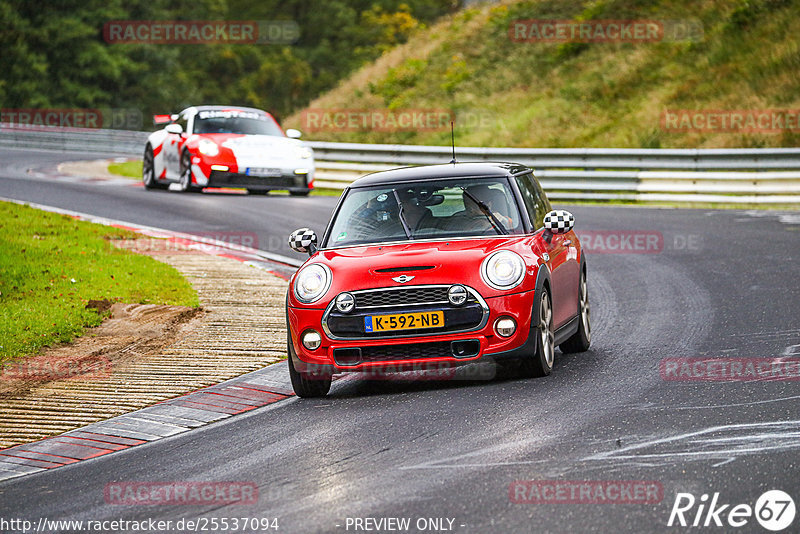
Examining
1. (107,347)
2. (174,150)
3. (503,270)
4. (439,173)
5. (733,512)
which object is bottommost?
(733,512)

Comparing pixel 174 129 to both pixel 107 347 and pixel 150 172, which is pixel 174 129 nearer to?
pixel 150 172

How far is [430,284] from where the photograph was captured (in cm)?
798

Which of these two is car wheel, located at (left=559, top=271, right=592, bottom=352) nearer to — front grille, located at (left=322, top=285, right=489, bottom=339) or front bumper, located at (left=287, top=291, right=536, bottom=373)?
front bumper, located at (left=287, top=291, right=536, bottom=373)

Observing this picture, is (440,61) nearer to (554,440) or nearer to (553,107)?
(553,107)

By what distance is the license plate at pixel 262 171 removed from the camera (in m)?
21.0

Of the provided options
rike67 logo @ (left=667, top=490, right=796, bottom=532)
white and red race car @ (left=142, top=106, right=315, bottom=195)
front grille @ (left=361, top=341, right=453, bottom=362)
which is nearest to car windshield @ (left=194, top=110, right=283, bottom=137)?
white and red race car @ (left=142, top=106, right=315, bottom=195)

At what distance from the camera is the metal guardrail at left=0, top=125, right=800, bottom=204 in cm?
2091

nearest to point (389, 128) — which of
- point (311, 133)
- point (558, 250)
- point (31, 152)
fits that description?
point (311, 133)

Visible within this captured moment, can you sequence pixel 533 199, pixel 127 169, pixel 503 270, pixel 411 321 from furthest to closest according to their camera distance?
pixel 127 169
pixel 533 199
pixel 503 270
pixel 411 321

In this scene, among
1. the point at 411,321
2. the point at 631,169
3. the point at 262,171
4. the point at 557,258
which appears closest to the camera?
the point at 411,321

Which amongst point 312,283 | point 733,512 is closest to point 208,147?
point 312,283

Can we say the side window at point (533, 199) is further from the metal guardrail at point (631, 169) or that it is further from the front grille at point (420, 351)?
the metal guardrail at point (631, 169)

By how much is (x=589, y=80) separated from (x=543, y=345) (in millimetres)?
26934

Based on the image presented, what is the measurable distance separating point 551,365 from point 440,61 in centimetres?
3382
